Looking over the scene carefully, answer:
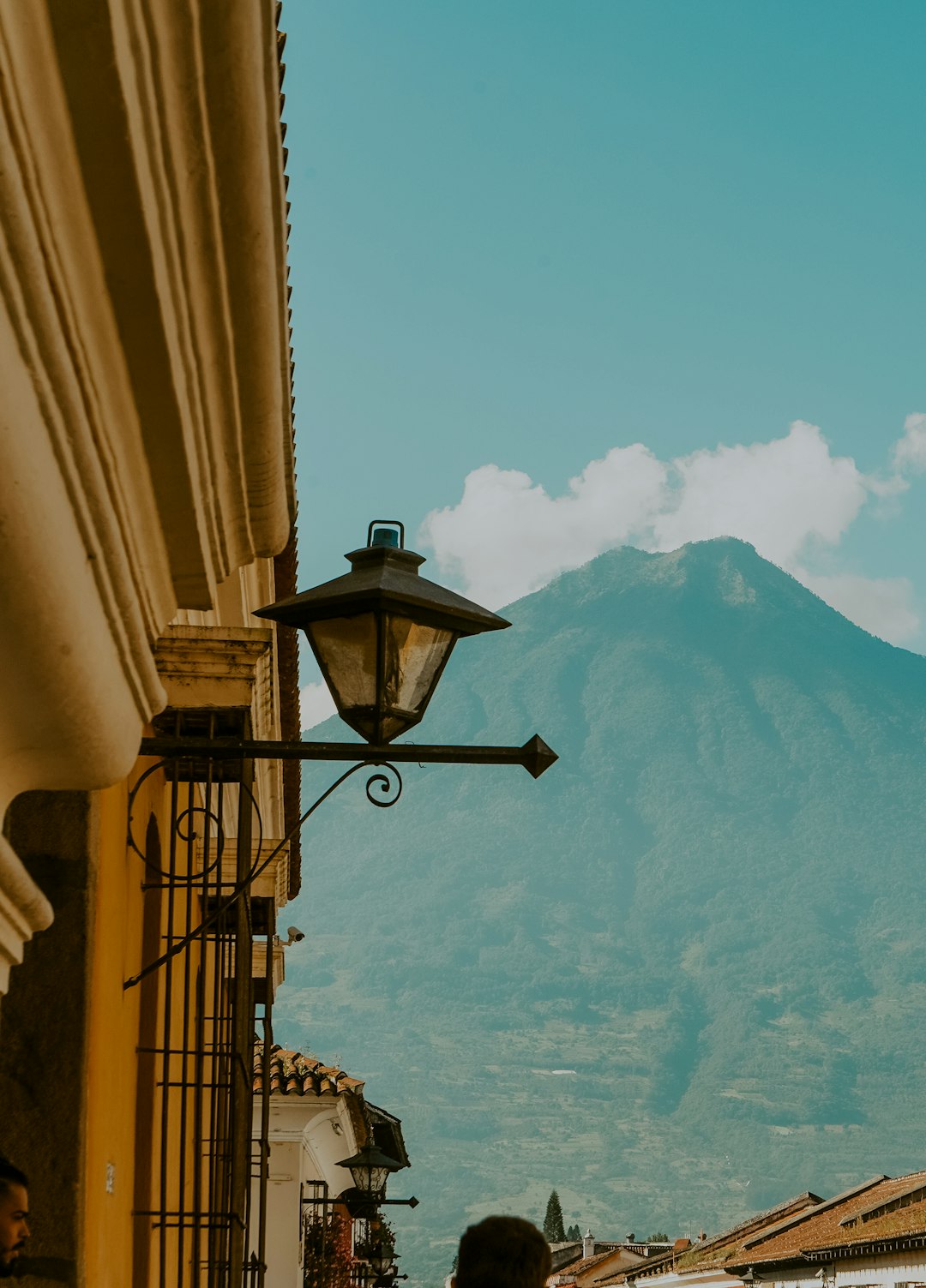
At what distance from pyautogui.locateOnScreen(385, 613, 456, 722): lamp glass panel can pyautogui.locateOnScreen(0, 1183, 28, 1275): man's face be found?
1785 mm

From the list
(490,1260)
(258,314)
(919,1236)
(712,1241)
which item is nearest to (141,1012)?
(490,1260)

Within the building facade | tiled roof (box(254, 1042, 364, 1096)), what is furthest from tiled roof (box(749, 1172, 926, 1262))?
the building facade

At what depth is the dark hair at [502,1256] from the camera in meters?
3.04

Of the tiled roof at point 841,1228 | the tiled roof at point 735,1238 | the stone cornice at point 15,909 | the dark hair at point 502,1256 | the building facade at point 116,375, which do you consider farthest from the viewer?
the tiled roof at point 735,1238

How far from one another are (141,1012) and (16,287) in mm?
5128

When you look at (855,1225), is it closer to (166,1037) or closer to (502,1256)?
(166,1037)

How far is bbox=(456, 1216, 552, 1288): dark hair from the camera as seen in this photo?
3.04m

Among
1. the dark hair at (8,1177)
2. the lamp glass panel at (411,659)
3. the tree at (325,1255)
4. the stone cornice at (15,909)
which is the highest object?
the lamp glass panel at (411,659)

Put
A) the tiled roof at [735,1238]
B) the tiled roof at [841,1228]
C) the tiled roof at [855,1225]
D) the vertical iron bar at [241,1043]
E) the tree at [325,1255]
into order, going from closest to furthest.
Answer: the vertical iron bar at [241,1043], the tree at [325,1255], the tiled roof at [855,1225], the tiled roof at [841,1228], the tiled roof at [735,1238]

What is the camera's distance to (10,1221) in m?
3.27

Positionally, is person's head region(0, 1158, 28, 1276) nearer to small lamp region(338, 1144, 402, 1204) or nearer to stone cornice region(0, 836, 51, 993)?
stone cornice region(0, 836, 51, 993)

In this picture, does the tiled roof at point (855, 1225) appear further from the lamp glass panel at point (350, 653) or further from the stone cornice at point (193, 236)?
the stone cornice at point (193, 236)

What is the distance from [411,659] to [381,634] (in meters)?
0.13

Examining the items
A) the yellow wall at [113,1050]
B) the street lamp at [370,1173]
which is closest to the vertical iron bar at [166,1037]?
the yellow wall at [113,1050]
